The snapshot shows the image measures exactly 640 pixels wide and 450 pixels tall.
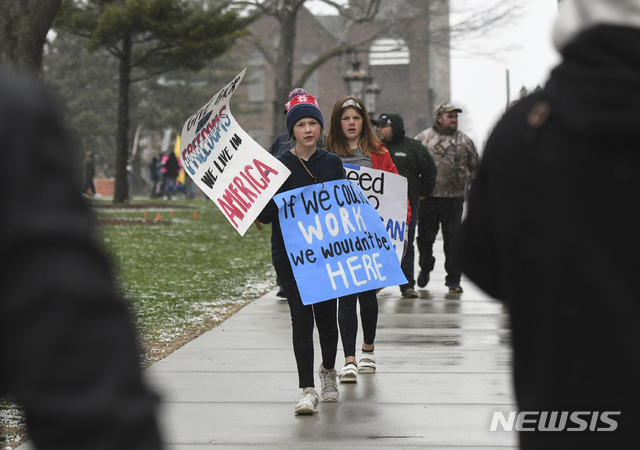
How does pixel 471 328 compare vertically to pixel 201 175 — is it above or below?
below

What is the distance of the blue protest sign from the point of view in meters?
6.04

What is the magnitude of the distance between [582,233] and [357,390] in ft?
15.5

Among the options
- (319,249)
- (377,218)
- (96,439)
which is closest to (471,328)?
(377,218)

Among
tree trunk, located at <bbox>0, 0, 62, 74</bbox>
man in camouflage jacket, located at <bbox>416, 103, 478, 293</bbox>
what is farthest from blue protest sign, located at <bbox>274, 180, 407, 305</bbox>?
tree trunk, located at <bbox>0, 0, 62, 74</bbox>

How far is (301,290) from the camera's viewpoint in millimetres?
5848

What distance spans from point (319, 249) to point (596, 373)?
14.2 ft

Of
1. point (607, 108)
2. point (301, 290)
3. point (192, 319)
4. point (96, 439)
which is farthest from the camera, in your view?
point (192, 319)

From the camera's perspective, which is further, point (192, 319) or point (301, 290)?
point (192, 319)

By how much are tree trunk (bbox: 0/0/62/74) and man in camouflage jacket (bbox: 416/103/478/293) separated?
4761 mm

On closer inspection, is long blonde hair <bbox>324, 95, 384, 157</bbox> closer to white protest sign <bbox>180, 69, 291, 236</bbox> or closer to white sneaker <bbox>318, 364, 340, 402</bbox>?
white protest sign <bbox>180, 69, 291, 236</bbox>

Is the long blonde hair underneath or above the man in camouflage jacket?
above

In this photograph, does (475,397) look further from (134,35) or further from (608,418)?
(134,35)

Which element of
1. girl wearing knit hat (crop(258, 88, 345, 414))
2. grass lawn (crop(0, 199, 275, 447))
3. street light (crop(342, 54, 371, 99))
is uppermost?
street light (crop(342, 54, 371, 99))

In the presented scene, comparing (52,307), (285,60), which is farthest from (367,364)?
(285,60)
